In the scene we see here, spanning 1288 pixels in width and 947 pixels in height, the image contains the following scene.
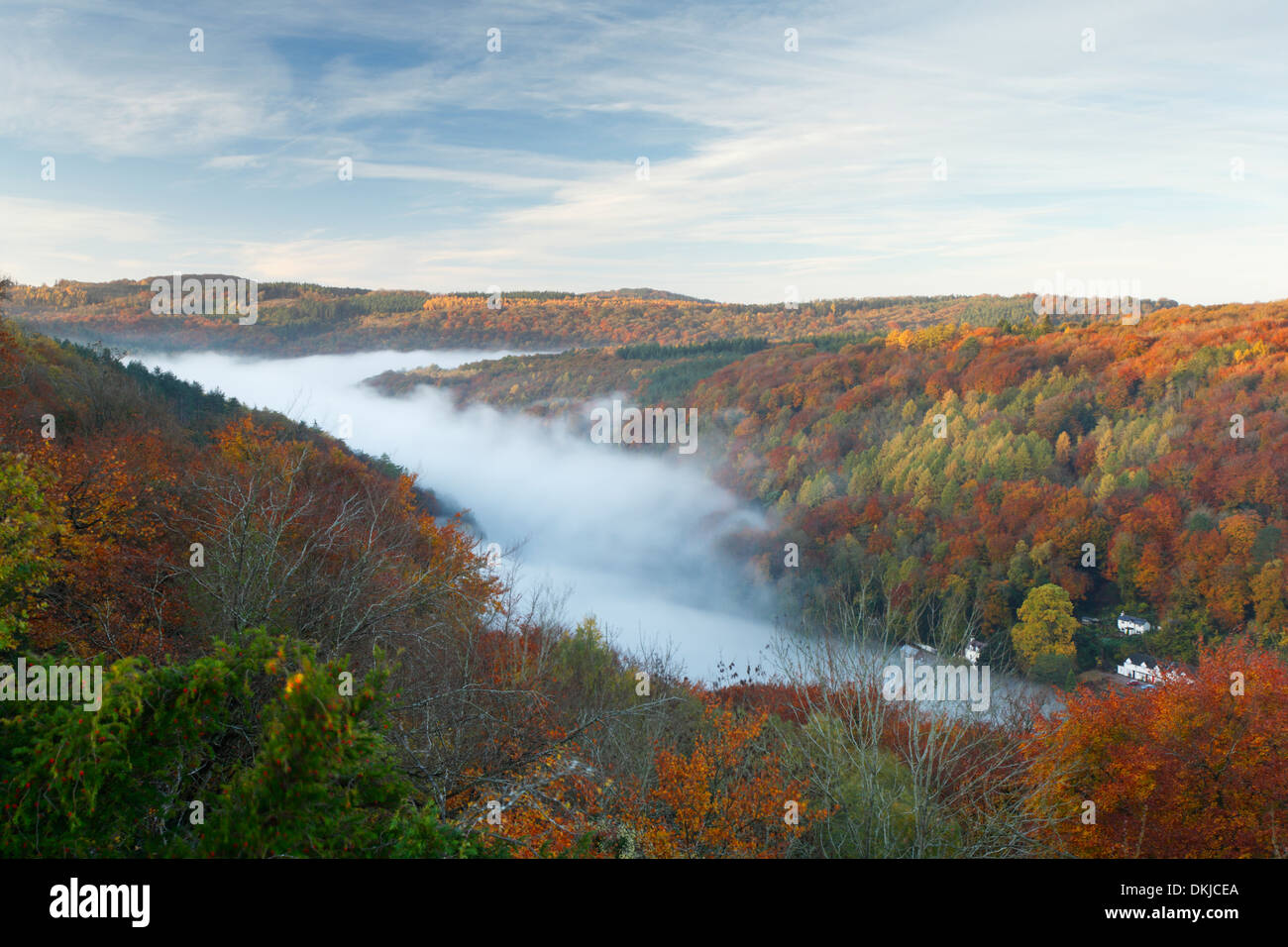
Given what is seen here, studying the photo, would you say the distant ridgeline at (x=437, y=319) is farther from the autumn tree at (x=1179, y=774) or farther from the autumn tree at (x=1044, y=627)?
the autumn tree at (x=1179, y=774)

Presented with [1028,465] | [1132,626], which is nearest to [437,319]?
[1028,465]

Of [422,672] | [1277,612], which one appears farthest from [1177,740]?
[1277,612]

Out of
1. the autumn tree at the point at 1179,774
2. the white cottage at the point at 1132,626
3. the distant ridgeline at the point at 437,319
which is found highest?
the distant ridgeline at the point at 437,319

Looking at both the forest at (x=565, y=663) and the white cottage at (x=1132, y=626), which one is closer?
the forest at (x=565, y=663)

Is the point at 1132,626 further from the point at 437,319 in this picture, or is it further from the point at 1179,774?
the point at 437,319

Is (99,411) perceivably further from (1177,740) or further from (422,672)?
(1177,740)

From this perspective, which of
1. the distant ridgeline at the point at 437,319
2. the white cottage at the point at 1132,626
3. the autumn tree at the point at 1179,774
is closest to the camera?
the autumn tree at the point at 1179,774

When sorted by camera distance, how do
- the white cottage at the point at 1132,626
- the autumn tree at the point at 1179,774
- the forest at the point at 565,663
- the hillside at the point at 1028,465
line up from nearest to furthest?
the forest at the point at 565,663, the autumn tree at the point at 1179,774, the white cottage at the point at 1132,626, the hillside at the point at 1028,465

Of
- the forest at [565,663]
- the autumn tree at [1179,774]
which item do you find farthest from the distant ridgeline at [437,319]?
the autumn tree at [1179,774]

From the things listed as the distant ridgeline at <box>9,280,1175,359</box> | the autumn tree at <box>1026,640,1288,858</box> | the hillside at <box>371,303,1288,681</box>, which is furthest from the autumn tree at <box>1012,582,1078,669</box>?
the distant ridgeline at <box>9,280,1175,359</box>
